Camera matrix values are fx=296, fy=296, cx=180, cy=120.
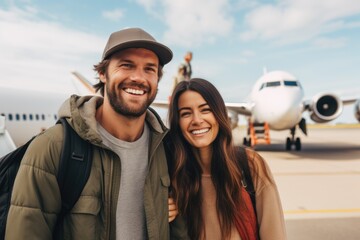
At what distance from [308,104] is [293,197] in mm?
8000

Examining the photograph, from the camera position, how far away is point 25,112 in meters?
13.5

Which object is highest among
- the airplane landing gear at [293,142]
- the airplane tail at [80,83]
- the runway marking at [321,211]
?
the airplane tail at [80,83]

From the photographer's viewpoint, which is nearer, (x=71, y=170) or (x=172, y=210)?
(x=71, y=170)

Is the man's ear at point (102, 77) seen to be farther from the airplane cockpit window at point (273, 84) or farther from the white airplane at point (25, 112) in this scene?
the white airplane at point (25, 112)

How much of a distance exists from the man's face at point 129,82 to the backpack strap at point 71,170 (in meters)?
0.36

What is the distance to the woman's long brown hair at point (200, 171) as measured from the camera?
6.40 feet

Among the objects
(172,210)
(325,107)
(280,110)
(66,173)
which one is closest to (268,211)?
(172,210)

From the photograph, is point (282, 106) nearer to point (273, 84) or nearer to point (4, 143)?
point (273, 84)

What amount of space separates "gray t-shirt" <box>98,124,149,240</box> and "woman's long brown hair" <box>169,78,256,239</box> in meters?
0.31

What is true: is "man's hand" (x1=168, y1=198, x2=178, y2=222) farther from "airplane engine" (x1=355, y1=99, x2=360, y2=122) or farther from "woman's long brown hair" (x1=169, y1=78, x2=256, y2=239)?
"airplane engine" (x1=355, y1=99, x2=360, y2=122)

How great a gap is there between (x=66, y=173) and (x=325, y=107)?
13044mm

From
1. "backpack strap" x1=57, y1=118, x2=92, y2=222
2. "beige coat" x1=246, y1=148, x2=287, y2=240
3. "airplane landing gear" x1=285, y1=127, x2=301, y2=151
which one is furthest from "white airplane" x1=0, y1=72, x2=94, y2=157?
"beige coat" x1=246, y1=148, x2=287, y2=240

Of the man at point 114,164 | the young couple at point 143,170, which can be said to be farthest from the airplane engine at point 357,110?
the man at point 114,164

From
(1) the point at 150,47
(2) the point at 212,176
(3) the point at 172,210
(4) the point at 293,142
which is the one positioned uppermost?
→ (1) the point at 150,47
